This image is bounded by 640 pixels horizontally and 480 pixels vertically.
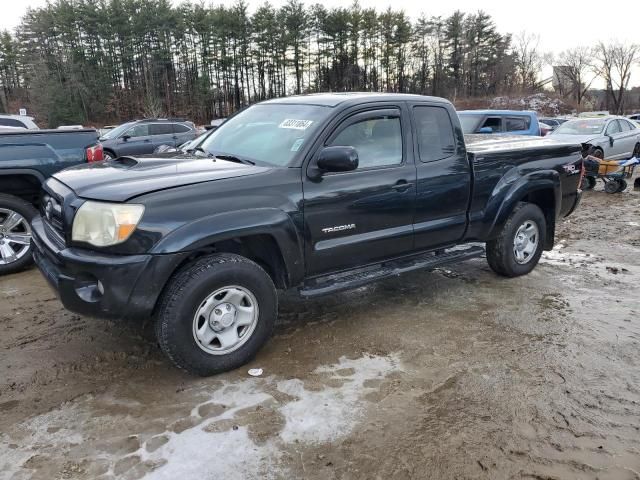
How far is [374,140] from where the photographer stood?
4.00 meters

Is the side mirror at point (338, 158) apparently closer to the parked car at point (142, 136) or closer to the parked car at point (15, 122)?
the parked car at point (142, 136)

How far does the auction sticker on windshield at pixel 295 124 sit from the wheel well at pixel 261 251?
0.93 metres

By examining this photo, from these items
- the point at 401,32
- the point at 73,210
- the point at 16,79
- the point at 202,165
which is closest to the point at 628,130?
the point at 202,165

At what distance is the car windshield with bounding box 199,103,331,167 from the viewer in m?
3.68

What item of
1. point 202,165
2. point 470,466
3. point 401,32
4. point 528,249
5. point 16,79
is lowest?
point 470,466

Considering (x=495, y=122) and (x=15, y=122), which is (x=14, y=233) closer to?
(x=495, y=122)

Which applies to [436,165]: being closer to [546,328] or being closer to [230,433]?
[546,328]

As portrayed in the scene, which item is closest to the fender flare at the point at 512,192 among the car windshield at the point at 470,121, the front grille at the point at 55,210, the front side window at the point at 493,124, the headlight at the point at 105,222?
the headlight at the point at 105,222

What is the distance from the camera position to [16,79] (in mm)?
55875

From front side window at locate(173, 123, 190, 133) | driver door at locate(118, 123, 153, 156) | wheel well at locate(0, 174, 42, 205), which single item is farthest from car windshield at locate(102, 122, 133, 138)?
wheel well at locate(0, 174, 42, 205)

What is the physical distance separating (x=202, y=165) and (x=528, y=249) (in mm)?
3627

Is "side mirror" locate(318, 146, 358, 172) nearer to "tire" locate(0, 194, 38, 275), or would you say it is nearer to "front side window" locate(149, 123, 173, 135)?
"tire" locate(0, 194, 38, 275)

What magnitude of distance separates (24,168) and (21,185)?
0.95 ft

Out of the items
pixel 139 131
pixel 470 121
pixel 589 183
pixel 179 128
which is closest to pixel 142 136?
pixel 139 131
